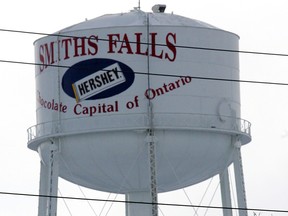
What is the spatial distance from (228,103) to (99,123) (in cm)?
Result: 438

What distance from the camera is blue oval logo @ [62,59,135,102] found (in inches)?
1780

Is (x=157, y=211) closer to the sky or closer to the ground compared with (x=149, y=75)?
closer to the ground

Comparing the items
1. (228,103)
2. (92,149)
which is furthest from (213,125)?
(92,149)

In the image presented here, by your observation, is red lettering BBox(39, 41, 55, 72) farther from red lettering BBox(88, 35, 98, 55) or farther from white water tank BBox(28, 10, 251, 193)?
red lettering BBox(88, 35, 98, 55)

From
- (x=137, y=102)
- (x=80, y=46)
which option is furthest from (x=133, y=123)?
(x=80, y=46)

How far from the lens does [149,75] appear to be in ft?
149

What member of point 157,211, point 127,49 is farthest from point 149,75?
point 157,211

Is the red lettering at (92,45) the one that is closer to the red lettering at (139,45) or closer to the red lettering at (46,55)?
the red lettering at (139,45)

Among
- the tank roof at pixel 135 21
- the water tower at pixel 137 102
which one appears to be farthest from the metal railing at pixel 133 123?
the tank roof at pixel 135 21

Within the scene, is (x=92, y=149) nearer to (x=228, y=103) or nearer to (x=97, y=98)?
(x=97, y=98)

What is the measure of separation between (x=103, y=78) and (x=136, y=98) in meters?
1.21

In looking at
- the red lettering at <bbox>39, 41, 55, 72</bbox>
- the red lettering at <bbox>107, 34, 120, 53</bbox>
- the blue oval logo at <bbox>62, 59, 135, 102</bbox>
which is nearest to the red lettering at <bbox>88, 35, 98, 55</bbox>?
the blue oval logo at <bbox>62, 59, 135, 102</bbox>

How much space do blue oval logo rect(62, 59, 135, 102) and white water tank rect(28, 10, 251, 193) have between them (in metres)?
0.03

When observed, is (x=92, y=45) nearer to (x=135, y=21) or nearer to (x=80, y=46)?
(x=80, y=46)
